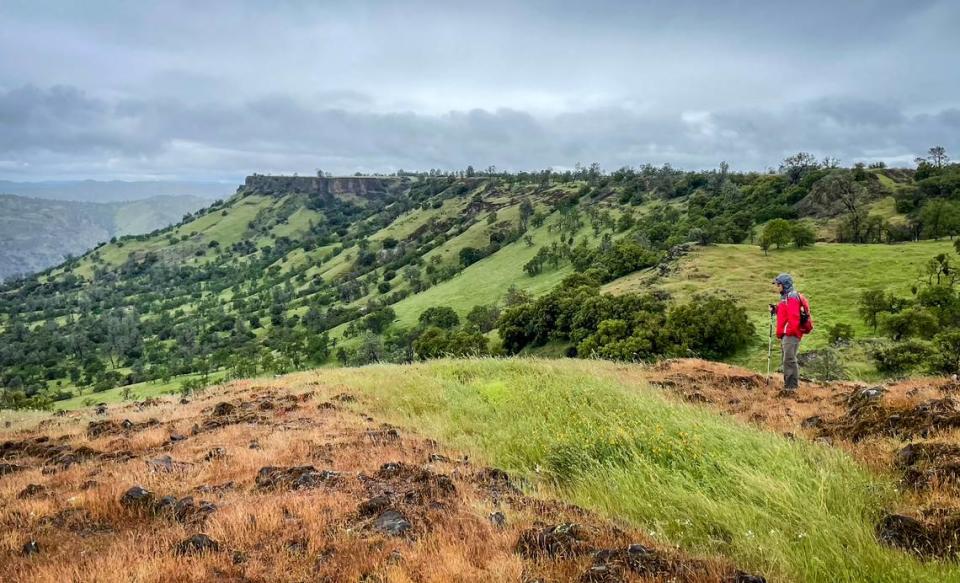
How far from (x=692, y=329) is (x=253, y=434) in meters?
34.0

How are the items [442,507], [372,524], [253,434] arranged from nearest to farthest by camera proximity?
[372,524]
[442,507]
[253,434]

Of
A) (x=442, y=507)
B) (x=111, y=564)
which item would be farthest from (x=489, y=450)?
(x=111, y=564)

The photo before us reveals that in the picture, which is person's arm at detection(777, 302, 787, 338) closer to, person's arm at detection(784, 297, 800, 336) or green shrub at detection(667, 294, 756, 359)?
person's arm at detection(784, 297, 800, 336)

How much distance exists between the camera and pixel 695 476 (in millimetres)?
6422

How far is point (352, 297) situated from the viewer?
449ft

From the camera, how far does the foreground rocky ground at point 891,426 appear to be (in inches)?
186

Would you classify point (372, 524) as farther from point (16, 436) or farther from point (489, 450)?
point (16, 436)

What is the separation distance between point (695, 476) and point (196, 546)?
549 centimetres

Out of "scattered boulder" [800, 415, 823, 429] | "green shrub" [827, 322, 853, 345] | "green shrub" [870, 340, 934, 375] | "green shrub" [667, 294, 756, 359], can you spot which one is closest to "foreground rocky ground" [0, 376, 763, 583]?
"scattered boulder" [800, 415, 823, 429]

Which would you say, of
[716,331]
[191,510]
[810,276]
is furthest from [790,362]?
[810,276]

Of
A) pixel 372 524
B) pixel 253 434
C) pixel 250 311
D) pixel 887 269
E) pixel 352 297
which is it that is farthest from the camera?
pixel 250 311

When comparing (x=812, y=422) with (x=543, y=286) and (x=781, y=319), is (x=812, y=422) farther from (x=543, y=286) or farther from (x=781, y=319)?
(x=543, y=286)

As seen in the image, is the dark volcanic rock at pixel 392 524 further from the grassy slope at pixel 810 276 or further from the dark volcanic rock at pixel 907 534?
the grassy slope at pixel 810 276

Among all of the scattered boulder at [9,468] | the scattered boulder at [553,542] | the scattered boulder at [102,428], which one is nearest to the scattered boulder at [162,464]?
the scattered boulder at [9,468]
